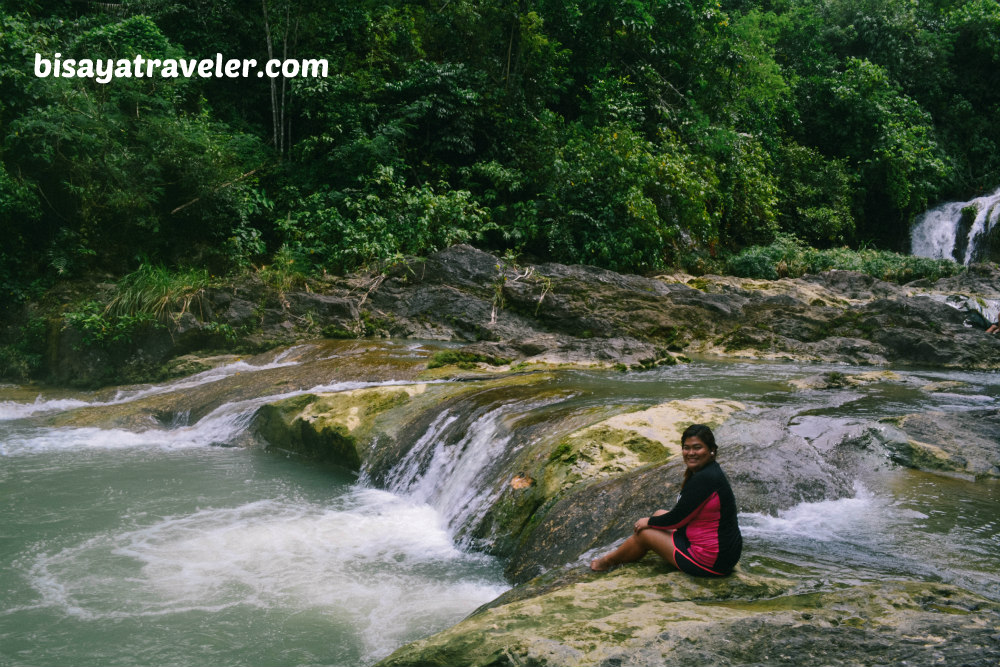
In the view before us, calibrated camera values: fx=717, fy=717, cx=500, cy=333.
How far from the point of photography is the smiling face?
3.62m

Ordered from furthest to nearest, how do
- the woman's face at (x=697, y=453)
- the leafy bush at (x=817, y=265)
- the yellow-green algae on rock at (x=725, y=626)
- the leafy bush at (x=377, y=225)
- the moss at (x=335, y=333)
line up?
1. the leafy bush at (x=817, y=265)
2. the leafy bush at (x=377, y=225)
3. the moss at (x=335, y=333)
4. the woman's face at (x=697, y=453)
5. the yellow-green algae on rock at (x=725, y=626)

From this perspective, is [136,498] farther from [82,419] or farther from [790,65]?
[790,65]

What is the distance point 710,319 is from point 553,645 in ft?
34.1

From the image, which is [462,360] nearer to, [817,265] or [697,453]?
[697,453]

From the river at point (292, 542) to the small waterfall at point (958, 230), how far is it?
43.8 ft

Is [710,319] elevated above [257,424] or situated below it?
above

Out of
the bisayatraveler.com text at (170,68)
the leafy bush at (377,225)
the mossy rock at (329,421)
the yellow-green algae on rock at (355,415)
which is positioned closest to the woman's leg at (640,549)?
the yellow-green algae on rock at (355,415)

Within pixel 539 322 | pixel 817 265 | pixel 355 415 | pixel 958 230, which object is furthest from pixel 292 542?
pixel 958 230

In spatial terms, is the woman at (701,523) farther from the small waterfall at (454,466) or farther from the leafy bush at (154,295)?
the leafy bush at (154,295)

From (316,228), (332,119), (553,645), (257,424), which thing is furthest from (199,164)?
(553,645)

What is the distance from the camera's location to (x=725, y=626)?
2.88 metres

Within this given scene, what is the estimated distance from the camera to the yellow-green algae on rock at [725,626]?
2684mm

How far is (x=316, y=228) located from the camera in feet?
46.9

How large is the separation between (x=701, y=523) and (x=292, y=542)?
3416 mm
